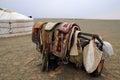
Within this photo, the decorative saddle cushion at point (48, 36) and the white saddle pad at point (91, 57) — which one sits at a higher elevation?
the decorative saddle cushion at point (48, 36)

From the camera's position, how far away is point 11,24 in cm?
759

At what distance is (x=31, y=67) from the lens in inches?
132

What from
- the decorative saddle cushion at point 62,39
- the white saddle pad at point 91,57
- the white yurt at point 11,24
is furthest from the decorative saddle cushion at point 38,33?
the white yurt at point 11,24

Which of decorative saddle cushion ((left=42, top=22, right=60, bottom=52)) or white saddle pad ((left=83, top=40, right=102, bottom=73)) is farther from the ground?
decorative saddle cushion ((left=42, top=22, right=60, bottom=52))

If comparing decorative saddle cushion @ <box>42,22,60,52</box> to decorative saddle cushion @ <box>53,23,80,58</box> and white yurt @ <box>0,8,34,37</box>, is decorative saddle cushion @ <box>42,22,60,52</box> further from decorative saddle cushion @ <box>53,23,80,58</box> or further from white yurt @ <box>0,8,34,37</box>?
white yurt @ <box>0,8,34,37</box>

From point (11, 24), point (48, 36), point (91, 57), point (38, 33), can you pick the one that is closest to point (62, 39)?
point (48, 36)

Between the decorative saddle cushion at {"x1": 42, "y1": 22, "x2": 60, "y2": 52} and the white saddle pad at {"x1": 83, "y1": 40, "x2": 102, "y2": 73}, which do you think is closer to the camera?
the white saddle pad at {"x1": 83, "y1": 40, "x2": 102, "y2": 73}

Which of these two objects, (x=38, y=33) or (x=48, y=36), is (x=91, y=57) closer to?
(x=48, y=36)

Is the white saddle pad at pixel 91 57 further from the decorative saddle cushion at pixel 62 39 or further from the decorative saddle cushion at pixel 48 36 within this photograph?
the decorative saddle cushion at pixel 48 36

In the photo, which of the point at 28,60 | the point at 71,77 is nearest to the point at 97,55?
the point at 71,77

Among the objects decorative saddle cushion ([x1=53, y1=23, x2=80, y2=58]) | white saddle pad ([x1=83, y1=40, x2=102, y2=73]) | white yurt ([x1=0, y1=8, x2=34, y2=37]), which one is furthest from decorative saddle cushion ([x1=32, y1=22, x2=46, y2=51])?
white yurt ([x1=0, y1=8, x2=34, y2=37])

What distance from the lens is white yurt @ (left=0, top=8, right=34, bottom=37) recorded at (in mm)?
7434

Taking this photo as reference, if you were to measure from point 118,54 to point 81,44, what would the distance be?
2.20 metres

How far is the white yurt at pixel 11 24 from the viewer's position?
7.43 metres
